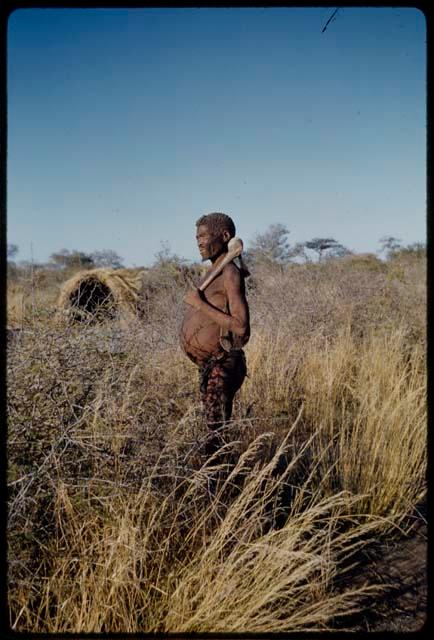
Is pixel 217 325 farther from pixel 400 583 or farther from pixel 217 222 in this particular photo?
pixel 400 583

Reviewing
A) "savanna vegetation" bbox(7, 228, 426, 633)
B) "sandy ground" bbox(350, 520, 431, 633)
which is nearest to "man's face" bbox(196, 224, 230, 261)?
"savanna vegetation" bbox(7, 228, 426, 633)

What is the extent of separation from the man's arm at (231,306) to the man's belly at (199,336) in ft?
0.21

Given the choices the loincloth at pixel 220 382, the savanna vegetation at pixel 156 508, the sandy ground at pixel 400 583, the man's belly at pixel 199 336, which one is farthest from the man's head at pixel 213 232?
the sandy ground at pixel 400 583

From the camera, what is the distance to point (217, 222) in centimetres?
248

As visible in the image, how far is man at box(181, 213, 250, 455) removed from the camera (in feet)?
7.93

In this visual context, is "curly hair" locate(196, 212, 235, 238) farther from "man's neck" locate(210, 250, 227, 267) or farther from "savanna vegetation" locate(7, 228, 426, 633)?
"savanna vegetation" locate(7, 228, 426, 633)

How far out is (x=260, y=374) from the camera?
15.9ft

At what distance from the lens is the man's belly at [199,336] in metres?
2.48

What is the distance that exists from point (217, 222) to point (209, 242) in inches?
4.3

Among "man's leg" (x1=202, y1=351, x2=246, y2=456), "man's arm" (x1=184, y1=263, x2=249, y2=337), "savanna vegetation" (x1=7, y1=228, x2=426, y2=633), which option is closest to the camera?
"savanna vegetation" (x1=7, y1=228, x2=426, y2=633)

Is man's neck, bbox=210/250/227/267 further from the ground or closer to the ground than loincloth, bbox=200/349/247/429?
further from the ground

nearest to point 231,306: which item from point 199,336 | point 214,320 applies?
point 214,320
